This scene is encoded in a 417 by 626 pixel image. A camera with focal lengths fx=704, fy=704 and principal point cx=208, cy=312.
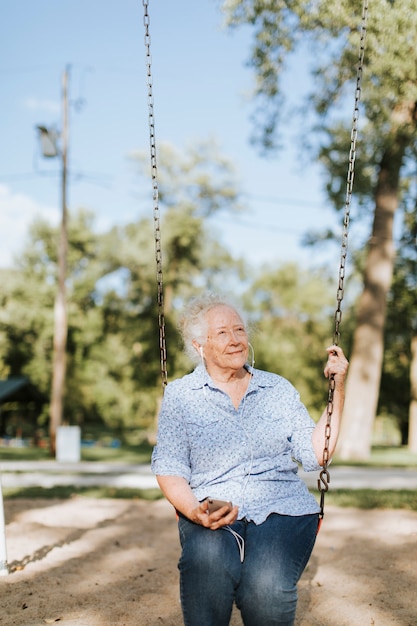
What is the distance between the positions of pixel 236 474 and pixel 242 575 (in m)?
0.38

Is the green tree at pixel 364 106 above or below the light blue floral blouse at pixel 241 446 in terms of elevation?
above

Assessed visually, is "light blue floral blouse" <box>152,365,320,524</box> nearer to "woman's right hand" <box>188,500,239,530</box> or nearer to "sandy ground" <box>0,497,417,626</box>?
"woman's right hand" <box>188,500,239,530</box>

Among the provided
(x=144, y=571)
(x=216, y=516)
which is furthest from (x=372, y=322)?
(x=216, y=516)

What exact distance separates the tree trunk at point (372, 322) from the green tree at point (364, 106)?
0.02m

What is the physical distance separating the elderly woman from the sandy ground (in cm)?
114

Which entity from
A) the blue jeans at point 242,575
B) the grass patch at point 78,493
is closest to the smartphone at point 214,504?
the blue jeans at point 242,575

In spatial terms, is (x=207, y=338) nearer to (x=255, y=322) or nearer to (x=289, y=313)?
(x=255, y=322)

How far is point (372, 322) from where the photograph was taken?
52.2 feet

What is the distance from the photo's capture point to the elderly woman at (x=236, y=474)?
8.37 ft

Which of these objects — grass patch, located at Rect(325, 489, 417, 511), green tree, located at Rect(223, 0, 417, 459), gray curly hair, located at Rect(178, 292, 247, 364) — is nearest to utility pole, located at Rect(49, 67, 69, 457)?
green tree, located at Rect(223, 0, 417, 459)

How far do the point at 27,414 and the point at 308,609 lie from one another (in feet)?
122

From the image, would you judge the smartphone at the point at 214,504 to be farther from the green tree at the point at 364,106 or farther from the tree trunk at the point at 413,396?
the tree trunk at the point at 413,396

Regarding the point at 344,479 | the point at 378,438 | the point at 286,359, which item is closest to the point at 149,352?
the point at 286,359

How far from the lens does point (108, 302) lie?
31.7 meters
